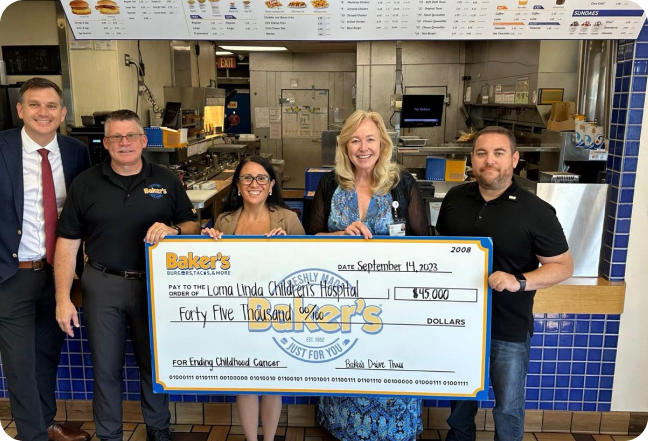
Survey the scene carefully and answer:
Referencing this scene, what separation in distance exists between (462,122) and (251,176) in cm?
747

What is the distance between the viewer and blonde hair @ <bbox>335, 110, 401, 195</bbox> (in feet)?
8.24

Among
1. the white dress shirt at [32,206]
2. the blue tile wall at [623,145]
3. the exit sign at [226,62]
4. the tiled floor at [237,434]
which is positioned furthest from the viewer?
the exit sign at [226,62]

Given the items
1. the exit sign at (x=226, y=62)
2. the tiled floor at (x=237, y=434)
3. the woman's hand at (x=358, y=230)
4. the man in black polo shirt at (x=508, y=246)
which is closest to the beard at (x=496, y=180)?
the man in black polo shirt at (x=508, y=246)

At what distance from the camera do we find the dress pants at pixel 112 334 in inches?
101

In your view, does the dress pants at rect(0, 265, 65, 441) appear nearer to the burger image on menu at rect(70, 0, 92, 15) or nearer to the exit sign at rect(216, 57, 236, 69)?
the burger image on menu at rect(70, 0, 92, 15)

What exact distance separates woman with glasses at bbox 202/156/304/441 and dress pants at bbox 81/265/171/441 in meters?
0.50

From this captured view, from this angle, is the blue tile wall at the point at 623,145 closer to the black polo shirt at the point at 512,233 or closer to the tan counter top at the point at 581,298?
the tan counter top at the point at 581,298

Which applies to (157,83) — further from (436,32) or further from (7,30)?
(436,32)

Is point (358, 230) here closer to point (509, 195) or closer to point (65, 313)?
point (509, 195)

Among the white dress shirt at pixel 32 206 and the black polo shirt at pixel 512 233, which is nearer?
the black polo shirt at pixel 512 233

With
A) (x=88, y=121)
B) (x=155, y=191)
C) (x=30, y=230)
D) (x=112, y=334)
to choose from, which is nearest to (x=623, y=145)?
(x=155, y=191)

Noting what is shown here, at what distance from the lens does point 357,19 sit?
2.86m

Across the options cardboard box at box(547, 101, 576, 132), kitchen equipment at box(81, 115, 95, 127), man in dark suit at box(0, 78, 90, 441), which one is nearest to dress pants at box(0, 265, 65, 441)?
man in dark suit at box(0, 78, 90, 441)

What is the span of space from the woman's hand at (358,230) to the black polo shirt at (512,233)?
40 cm
